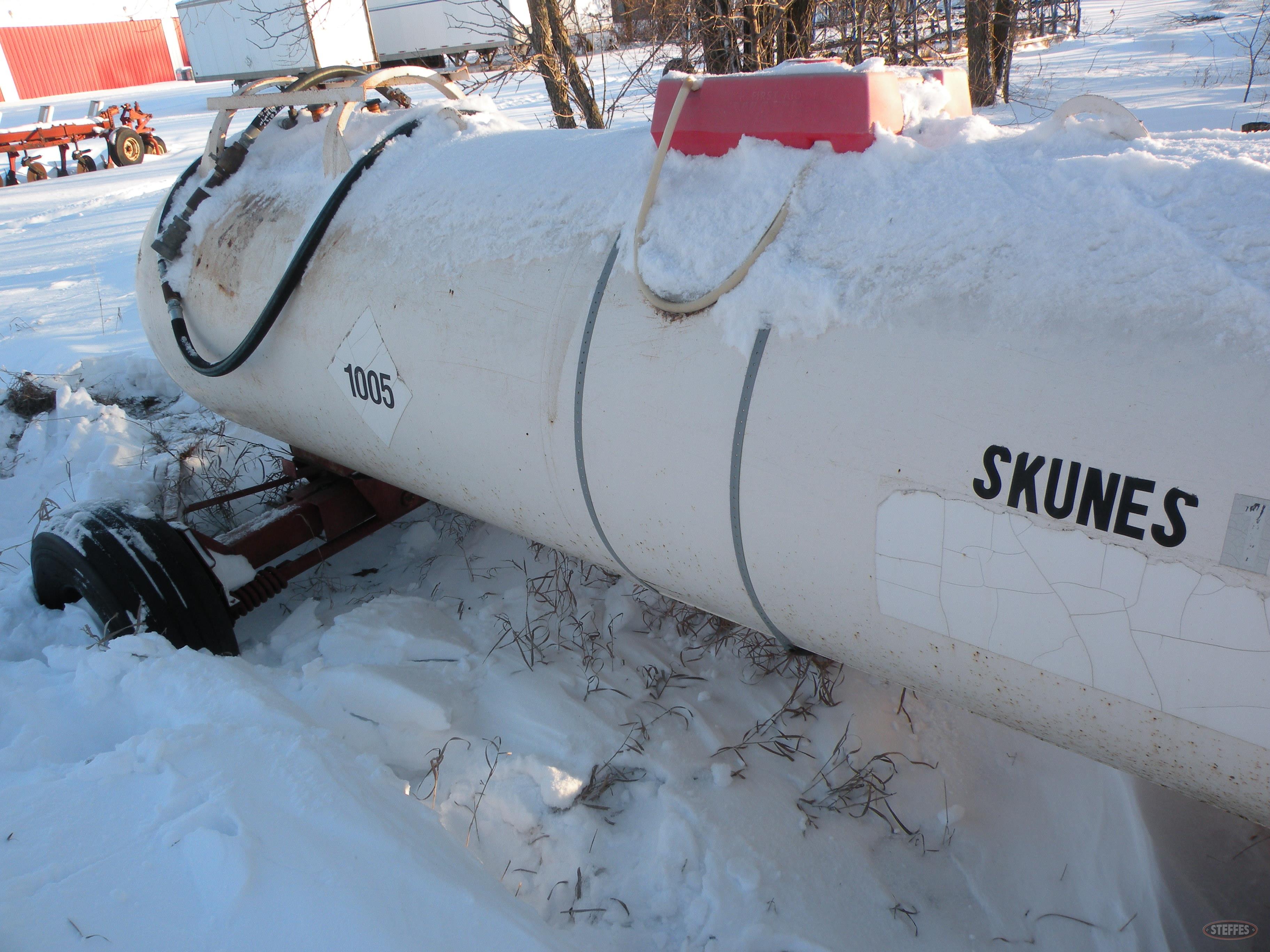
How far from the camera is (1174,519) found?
118 centimetres

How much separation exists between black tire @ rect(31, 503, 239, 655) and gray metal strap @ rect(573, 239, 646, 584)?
1.45 metres

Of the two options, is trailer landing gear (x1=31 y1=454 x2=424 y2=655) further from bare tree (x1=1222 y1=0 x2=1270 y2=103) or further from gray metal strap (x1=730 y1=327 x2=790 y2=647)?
bare tree (x1=1222 y1=0 x2=1270 y2=103)

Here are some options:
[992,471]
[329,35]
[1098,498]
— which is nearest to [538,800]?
[992,471]

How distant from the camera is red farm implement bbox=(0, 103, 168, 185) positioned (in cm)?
1191

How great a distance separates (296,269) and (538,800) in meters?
1.62

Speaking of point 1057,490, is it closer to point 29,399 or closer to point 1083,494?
point 1083,494

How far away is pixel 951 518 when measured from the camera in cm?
140

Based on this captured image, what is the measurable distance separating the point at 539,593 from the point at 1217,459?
7.07ft

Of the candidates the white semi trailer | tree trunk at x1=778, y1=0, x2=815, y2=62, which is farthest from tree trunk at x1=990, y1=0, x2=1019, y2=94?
the white semi trailer

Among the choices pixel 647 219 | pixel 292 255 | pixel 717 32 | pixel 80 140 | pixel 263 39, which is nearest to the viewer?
pixel 647 219

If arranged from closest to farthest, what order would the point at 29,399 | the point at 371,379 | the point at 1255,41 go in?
the point at 371,379 → the point at 29,399 → the point at 1255,41

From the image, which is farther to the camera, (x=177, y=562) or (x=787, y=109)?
(x=177, y=562)

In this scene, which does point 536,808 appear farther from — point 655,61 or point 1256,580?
point 655,61

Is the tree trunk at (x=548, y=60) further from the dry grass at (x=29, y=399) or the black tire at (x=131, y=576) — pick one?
the black tire at (x=131, y=576)
